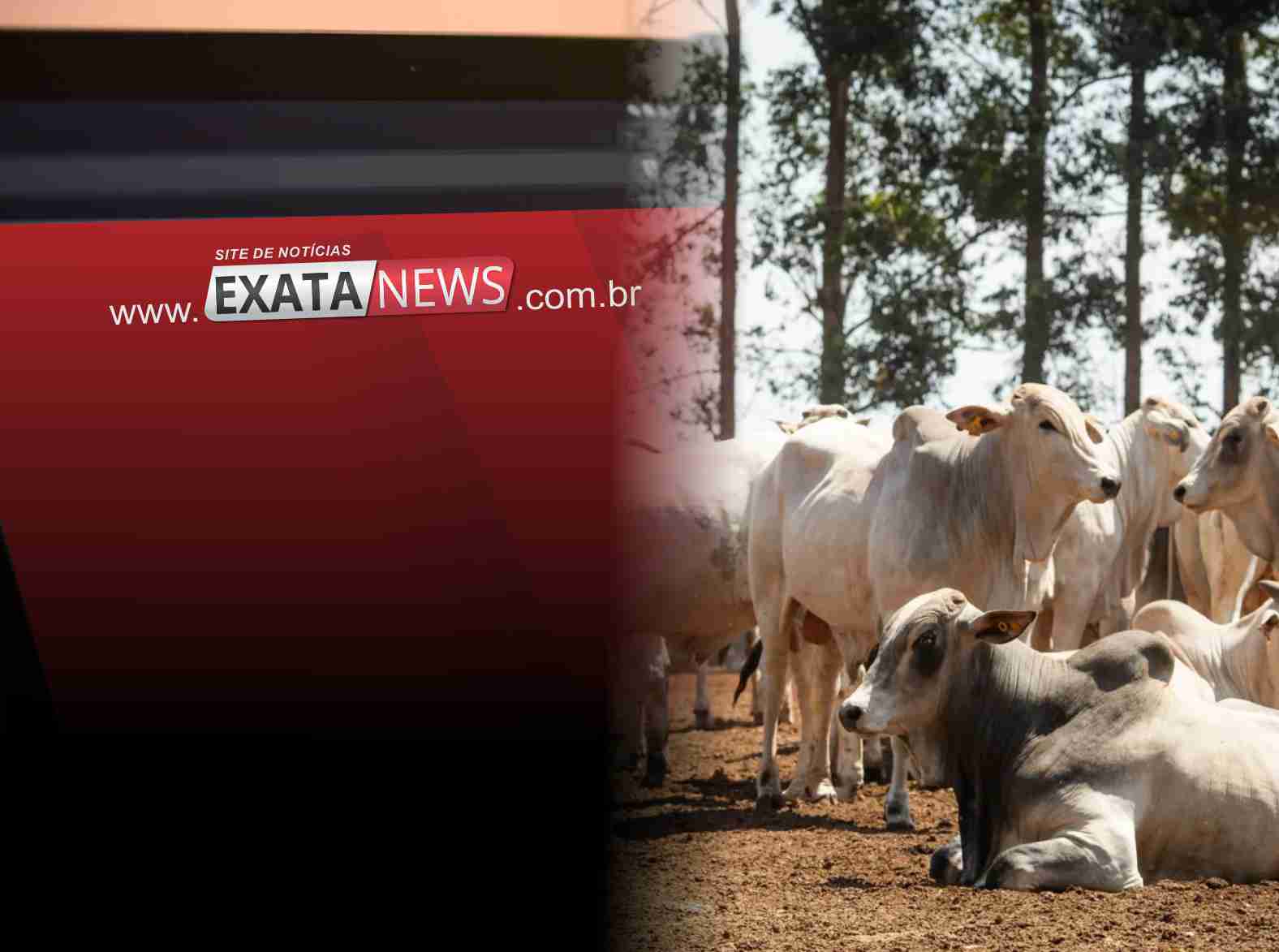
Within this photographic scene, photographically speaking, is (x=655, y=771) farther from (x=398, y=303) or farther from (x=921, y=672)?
(x=398, y=303)

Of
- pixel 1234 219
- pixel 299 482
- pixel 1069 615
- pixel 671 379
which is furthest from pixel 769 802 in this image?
pixel 1234 219

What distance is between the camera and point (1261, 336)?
737 inches

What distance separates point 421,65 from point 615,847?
54.5 inches

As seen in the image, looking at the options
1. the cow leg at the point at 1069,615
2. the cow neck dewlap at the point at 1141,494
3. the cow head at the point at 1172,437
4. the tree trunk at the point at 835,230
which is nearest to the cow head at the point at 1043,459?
the cow leg at the point at 1069,615

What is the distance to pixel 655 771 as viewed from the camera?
7.32m

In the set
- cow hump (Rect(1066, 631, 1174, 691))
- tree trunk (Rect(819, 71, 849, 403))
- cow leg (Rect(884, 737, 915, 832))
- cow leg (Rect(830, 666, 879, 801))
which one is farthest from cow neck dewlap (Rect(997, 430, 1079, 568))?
tree trunk (Rect(819, 71, 849, 403))

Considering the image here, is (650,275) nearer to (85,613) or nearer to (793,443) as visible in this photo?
(85,613)

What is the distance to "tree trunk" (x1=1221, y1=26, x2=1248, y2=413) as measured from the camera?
18.3 m

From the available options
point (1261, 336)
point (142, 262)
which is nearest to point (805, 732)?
point (142, 262)

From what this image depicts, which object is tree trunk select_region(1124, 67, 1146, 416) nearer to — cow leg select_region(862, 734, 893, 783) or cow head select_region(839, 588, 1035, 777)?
→ cow leg select_region(862, 734, 893, 783)

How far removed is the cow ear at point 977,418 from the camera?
24.1 feet

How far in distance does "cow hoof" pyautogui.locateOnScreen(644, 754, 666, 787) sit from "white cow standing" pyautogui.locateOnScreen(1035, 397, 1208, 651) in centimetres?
341

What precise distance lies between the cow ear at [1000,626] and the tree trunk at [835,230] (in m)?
11.6

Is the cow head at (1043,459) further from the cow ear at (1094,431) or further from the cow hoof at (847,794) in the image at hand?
the cow hoof at (847,794)
